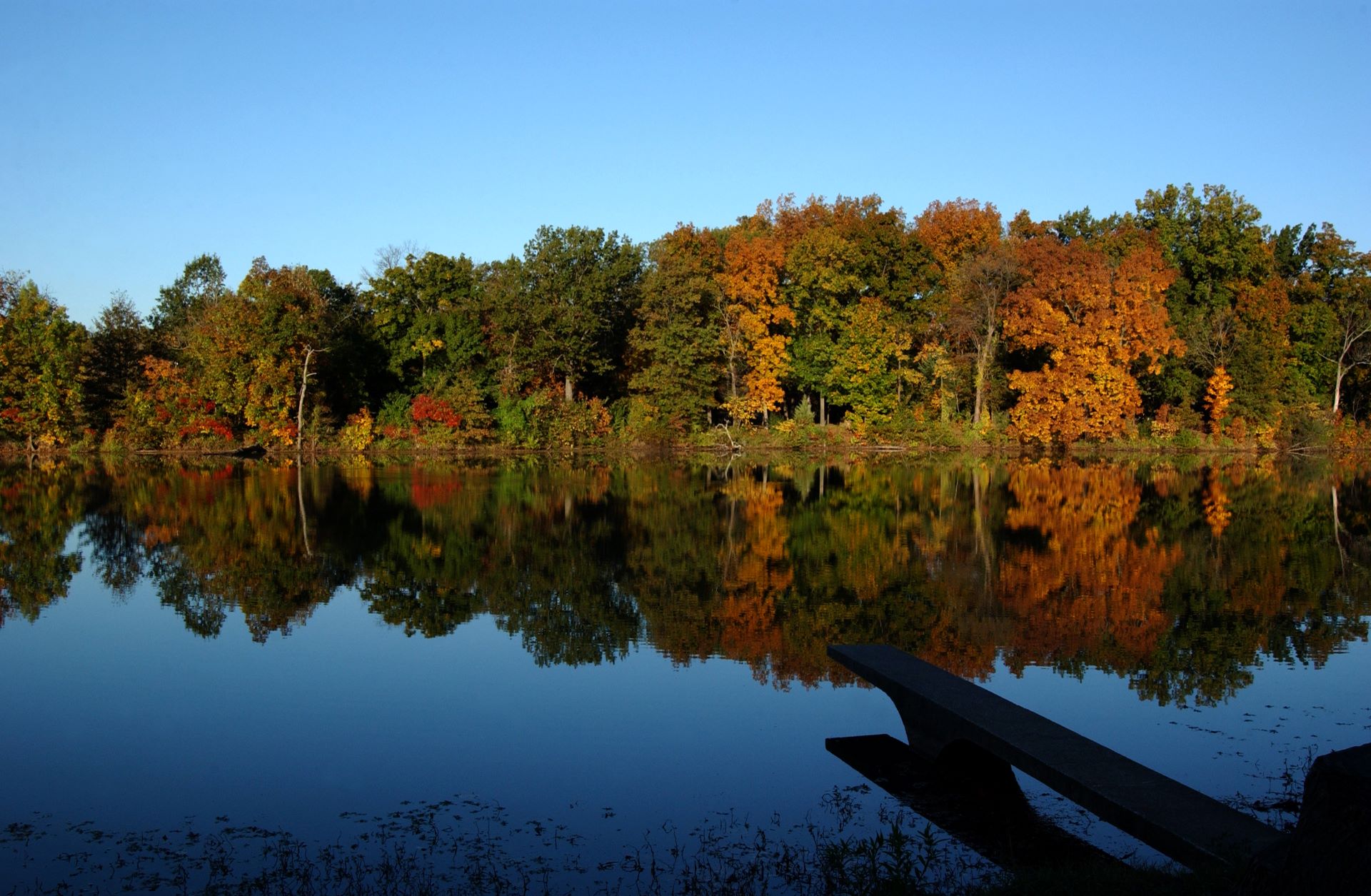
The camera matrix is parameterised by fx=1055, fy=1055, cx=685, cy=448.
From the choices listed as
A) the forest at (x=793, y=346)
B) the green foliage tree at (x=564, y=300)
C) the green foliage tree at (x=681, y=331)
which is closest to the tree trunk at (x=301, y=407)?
the forest at (x=793, y=346)

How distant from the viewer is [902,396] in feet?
159

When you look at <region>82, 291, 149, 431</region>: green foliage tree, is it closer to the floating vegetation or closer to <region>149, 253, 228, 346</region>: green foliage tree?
<region>149, 253, 228, 346</region>: green foliage tree

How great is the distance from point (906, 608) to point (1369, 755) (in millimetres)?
8375

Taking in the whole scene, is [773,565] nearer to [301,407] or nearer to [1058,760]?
[1058,760]

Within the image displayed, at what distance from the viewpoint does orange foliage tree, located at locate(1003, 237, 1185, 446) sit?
4356cm

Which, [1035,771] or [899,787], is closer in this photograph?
[1035,771]

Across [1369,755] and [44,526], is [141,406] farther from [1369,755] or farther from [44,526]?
[1369,755]

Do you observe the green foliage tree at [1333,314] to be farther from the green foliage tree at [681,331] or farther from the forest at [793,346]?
the green foliage tree at [681,331]

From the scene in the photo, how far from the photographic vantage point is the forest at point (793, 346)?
145ft

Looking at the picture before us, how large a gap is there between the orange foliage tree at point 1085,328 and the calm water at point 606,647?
77.5ft

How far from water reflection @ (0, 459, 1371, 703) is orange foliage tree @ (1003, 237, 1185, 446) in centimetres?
1744

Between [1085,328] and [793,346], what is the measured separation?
12411 millimetres

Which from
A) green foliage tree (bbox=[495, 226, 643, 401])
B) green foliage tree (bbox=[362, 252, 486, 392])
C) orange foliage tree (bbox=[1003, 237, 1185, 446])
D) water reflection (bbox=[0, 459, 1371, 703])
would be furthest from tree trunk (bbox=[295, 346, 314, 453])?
orange foliage tree (bbox=[1003, 237, 1185, 446])

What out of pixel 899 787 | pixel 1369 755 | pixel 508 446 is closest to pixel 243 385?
pixel 508 446
